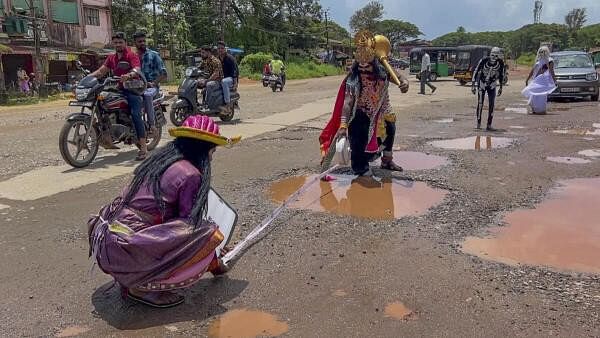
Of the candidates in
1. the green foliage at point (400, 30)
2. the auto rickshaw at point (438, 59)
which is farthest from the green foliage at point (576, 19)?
the auto rickshaw at point (438, 59)

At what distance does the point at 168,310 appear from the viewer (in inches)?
123

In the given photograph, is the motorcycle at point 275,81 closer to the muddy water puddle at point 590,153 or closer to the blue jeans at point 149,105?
the blue jeans at point 149,105

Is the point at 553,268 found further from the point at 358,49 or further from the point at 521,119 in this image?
the point at 521,119

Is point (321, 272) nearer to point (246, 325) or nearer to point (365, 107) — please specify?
point (246, 325)

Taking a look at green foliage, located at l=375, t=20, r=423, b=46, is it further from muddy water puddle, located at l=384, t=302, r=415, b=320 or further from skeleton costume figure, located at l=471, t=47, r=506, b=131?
muddy water puddle, located at l=384, t=302, r=415, b=320

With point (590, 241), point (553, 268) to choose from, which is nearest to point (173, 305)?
point (553, 268)

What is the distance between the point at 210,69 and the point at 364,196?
22.9 ft

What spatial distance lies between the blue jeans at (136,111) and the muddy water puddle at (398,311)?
5.26m

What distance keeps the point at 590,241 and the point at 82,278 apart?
3.73m

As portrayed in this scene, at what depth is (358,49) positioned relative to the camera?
588 centimetres

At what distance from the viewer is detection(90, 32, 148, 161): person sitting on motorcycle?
281 inches

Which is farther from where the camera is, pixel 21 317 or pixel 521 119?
pixel 521 119

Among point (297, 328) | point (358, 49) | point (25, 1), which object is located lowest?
point (297, 328)

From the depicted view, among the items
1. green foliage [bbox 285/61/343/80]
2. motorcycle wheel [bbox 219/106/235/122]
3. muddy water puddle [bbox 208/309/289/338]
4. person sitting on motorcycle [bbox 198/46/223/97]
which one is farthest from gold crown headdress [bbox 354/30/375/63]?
green foliage [bbox 285/61/343/80]
